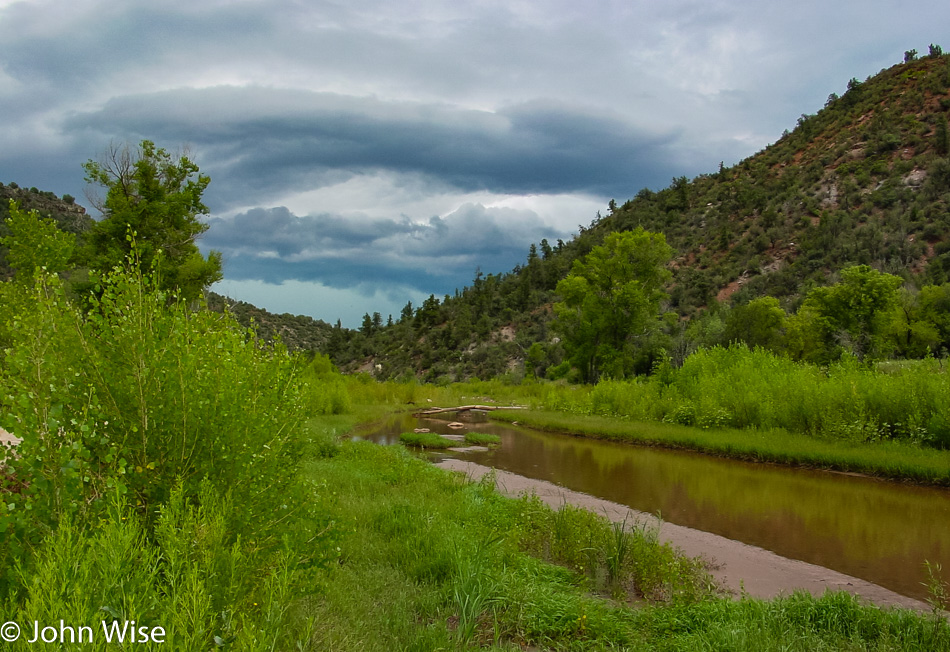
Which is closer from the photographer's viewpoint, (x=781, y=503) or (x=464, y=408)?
(x=781, y=503)

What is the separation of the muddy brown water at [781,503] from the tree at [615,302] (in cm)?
2045

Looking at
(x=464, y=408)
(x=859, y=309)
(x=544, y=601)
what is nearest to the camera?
(x=544, y=601)

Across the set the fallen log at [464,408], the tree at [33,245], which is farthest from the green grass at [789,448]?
the tree at [33,245]

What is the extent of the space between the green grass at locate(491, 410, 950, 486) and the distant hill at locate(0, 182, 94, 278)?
5161 centimetres

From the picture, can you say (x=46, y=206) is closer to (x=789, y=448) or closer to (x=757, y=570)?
(x=789, y=448)

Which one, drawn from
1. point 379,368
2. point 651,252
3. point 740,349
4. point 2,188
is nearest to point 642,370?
point 651,252

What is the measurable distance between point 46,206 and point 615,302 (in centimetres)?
7415

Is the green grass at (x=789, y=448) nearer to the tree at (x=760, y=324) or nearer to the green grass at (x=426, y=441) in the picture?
the green grass at (x=426, y=441)

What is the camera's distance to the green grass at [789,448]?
1410cm

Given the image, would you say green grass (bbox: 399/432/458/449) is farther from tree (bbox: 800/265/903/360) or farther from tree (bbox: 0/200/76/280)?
tree (bbox: 800/265/903/360)

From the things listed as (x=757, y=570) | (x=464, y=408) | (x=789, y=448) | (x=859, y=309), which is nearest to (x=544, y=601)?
(x=757, y=570)

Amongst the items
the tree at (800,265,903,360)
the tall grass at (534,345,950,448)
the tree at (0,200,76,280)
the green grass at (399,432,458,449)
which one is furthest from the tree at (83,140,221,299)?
the tree at (800,265,903,360)

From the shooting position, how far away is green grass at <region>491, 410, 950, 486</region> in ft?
46.3

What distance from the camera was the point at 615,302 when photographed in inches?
1592
